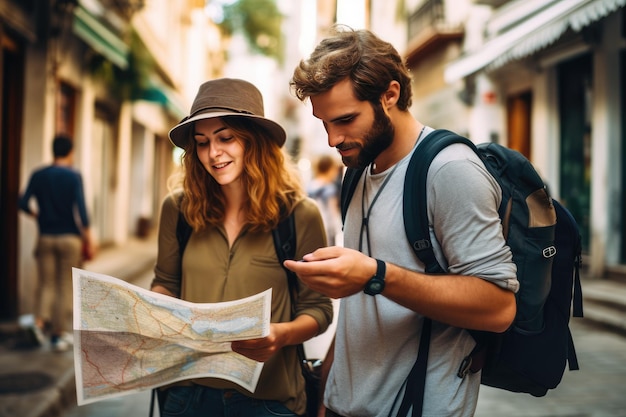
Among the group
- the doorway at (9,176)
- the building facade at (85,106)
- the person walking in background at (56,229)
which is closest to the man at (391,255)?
the person walking in background at (56,229)

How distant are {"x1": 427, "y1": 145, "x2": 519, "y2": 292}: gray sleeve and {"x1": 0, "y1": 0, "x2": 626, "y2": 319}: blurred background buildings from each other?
2656 millimetres

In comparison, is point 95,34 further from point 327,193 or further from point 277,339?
point 277,339

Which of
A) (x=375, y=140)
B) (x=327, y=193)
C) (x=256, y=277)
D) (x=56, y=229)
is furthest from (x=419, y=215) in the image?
(x=327, y=193)

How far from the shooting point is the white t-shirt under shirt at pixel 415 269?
1.67 meters

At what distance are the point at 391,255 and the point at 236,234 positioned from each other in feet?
2.48

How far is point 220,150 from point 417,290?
3.33 feet

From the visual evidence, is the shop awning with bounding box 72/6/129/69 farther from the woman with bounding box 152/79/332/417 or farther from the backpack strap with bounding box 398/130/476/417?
the backpack strap with bounding box 398/130/476/417

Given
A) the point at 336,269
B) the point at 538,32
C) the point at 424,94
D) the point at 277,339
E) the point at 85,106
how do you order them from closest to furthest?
the point at 336,269 < the point at 277,339 < the point at 538,32 < the point at 85,106 < the point at 424,94

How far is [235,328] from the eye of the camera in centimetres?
188

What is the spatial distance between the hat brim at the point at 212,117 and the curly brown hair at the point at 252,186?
25 millimetres

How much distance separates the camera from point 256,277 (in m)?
2.33

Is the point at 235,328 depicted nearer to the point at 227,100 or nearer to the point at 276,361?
the point at 276,361

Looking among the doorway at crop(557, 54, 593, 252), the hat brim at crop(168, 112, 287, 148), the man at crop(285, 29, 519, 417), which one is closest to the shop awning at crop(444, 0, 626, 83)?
the doorway at crop(557, 54, 593, 252)

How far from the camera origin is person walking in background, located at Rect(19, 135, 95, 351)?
677 centimetres
